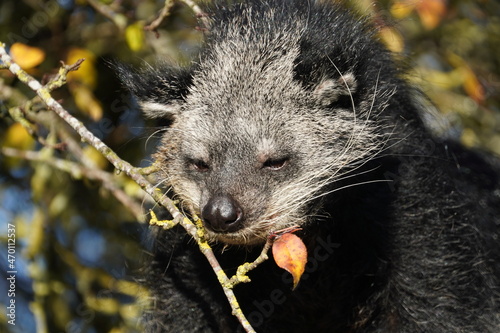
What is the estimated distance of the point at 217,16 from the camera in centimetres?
434

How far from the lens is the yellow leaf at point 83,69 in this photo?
545cm

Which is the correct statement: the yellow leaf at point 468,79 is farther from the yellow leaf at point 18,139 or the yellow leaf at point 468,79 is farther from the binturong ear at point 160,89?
the yellow leaf at point 18,139

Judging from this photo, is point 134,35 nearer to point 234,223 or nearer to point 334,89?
point 334,89

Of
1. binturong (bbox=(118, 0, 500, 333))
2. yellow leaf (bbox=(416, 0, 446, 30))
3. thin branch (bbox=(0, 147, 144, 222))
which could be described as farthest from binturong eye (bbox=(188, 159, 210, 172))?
yellow leaf (bbox=(416, 0, 446, 30))

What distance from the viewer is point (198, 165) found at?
389cm

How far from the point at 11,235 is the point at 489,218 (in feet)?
10.6

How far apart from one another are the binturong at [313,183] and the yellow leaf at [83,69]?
4.26 feet

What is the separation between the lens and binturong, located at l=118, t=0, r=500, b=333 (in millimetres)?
3764

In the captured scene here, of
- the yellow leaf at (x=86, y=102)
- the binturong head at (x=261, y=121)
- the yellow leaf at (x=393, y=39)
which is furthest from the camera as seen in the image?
the yellow leaf at (x=86, y=102)

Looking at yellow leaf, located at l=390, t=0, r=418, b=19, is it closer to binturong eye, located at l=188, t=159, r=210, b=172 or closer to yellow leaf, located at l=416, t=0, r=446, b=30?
yellow leaf, located at l=416, t=0, r=446, b=30

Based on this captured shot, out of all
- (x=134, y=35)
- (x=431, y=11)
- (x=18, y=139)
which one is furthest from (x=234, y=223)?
(x=431, y=11)

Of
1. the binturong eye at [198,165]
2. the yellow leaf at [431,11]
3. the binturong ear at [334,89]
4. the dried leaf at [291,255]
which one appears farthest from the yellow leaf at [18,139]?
the yellow leaf at [431,11]

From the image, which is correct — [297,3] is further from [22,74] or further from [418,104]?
[22,74]

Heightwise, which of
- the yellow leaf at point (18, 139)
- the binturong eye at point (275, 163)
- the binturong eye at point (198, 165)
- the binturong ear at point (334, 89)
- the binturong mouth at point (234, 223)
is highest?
the yellow leaf at point (18, 139)
